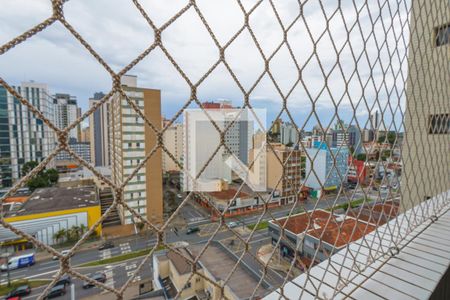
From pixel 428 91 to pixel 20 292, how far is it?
651 centimetres

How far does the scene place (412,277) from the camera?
53 cm

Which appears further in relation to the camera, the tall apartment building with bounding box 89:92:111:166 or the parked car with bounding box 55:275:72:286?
the tall apartment building with bounding box 89:92:111:166

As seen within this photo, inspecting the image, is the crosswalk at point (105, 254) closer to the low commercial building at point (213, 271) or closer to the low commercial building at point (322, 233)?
the low commercial building at point (213, 271)

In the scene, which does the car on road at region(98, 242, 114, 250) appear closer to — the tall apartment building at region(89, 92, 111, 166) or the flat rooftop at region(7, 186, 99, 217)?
the flat rooftop at region(7, 186, 99, 217)

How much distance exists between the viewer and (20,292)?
4020mm

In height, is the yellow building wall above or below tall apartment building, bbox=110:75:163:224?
below

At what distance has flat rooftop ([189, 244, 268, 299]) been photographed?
9.51ft

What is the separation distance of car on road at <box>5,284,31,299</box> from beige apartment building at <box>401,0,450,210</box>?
586 cm

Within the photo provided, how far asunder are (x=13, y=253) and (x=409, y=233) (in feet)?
21.2

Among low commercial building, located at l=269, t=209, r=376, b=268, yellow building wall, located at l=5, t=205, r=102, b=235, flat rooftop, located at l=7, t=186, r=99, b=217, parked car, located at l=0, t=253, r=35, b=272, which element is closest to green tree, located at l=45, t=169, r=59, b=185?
flat rooftop, located at l=7, t=186, r=99, b=217

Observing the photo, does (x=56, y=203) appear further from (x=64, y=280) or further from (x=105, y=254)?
(x=105, y=254)

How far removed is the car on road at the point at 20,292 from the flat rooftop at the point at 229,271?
3.27 metres

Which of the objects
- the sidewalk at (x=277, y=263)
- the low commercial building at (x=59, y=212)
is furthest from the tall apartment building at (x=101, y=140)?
the sidewalk at (x=277, y=263)

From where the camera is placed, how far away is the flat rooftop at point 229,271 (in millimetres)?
2899
